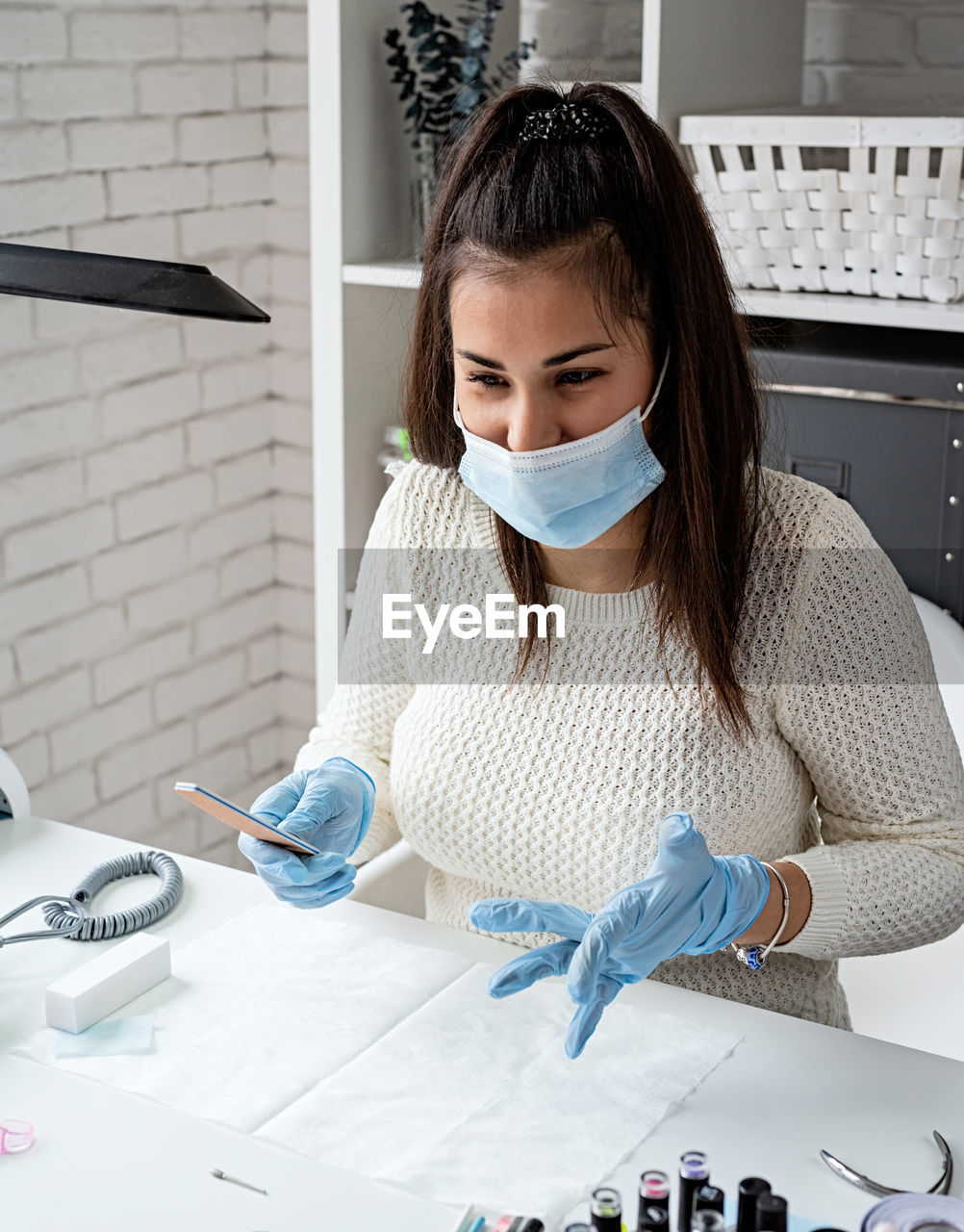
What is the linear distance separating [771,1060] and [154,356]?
1.71 m

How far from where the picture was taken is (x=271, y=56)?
245 cm

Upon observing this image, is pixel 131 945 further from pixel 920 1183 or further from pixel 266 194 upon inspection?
pixel 266 194

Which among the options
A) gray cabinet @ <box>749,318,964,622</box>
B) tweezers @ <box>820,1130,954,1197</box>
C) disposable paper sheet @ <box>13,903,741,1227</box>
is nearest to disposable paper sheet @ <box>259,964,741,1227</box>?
disposable paper sheet @ <box>13,903,741,1227</box>

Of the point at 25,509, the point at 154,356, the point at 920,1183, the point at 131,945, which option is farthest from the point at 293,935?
the point at 154,356

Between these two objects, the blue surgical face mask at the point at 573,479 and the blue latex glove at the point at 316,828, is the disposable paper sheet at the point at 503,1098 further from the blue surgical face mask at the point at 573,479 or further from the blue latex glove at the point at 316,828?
the blue surgical face mask at the point at 573,479

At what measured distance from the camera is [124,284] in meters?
1.01

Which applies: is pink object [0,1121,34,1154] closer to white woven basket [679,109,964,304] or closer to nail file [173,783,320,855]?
nail file [173,783,320,855]

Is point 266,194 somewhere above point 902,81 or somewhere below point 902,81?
below

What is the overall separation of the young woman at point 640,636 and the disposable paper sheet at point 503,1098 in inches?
2.8

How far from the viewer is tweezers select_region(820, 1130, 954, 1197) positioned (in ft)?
2.91

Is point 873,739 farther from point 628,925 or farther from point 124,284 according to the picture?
point 124,284

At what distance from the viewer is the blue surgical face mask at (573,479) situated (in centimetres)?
117

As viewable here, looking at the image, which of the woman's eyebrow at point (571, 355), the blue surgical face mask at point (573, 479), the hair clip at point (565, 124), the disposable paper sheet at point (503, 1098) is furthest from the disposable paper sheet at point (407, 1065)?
the hair clip at point (565, 124)

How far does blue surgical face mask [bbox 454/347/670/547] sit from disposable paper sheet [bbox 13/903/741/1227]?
0.37m
